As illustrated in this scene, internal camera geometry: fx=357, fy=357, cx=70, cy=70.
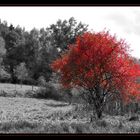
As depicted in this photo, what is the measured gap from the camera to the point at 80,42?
108 ft

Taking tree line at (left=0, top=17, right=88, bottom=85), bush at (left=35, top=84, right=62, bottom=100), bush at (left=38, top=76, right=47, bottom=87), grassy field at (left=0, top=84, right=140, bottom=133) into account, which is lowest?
grassy field at (left=0, top=84, right=140, bottom=133)

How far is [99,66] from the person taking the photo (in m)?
31.7

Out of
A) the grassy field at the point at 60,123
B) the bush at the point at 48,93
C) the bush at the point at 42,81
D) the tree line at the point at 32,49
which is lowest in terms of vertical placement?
the grassy field at the point at 60,123

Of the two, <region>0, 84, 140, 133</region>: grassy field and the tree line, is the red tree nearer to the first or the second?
<region>0, 84, 140, 133</region>: grassy field

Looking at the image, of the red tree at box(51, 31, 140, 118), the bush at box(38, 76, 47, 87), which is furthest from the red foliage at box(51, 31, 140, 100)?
the bush at box(38, 76, 47, 87)

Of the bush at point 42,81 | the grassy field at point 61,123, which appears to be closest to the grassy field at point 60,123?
the grassy field at point 61,123

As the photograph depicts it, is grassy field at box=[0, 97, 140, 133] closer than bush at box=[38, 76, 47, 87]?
Yes

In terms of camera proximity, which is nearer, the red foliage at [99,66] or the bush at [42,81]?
the red foliage at [99,66]

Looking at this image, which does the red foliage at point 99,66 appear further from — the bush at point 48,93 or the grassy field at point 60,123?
the bush at point 48,93

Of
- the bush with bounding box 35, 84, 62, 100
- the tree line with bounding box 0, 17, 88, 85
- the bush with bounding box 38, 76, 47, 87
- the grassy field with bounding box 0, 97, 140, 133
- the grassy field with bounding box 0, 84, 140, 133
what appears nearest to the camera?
the grassy field with bounding box 0, 97, 140, 133

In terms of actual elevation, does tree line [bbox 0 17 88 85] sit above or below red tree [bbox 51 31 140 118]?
above

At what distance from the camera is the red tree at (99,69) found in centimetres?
3166

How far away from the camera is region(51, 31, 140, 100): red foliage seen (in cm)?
3165
